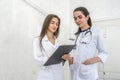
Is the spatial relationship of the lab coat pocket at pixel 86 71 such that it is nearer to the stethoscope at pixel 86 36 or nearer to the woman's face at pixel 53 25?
the stethoscope at pixel 86 36

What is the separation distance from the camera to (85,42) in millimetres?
1718

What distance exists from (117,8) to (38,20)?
1438 millimetres

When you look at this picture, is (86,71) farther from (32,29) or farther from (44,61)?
(32,29)

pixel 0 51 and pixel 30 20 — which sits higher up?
pixel 30 20

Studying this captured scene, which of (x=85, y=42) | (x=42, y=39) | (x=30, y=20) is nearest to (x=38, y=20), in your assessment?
(x=30, y=20)

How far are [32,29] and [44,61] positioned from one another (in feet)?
4.06

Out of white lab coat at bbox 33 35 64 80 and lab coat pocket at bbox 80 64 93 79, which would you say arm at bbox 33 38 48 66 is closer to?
white lab coat at bbox 33 35 64 80

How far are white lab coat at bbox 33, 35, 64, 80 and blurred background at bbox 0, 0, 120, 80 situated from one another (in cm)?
71

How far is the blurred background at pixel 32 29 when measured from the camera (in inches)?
94.5

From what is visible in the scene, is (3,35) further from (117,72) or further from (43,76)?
(117,72)

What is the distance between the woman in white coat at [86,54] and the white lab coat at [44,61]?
14 cm

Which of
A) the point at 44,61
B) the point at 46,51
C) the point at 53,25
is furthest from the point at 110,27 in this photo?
the point at 44,61

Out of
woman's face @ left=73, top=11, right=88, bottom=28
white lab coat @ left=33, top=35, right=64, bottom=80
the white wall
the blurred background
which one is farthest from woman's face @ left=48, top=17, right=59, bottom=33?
the white wall

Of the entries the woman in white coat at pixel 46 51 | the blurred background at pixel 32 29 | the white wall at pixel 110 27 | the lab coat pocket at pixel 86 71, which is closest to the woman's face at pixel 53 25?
the woman in white coat at pixel 46 51
